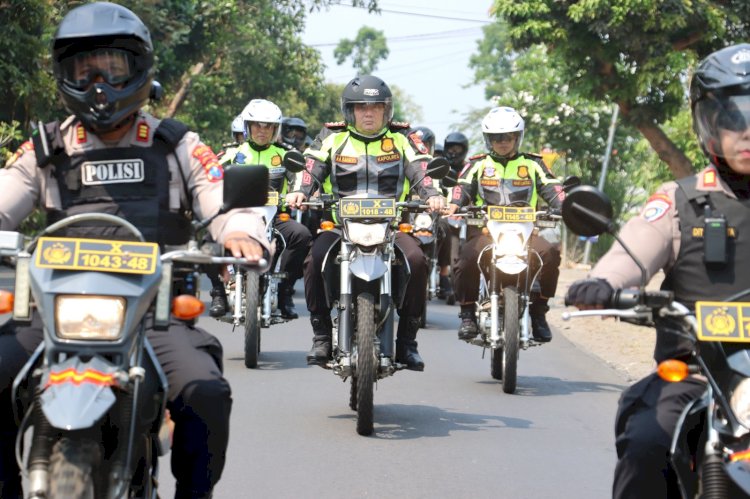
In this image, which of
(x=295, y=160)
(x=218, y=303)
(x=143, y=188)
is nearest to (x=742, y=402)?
(x=143, y=188)

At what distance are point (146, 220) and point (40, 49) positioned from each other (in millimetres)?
17435

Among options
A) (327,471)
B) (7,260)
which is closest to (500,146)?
(327,471)

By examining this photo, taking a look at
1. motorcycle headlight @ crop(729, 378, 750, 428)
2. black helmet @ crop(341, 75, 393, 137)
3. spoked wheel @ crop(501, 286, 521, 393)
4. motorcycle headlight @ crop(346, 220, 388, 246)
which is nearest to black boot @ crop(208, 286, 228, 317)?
spoked wheel @ crop(501, 286, 521, 393)

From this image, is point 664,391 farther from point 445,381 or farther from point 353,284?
point 445,381

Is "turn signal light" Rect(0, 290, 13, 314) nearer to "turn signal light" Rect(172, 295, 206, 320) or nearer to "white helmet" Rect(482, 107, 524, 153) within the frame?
"turn signal light" Rect(172, 295, 206, 320)

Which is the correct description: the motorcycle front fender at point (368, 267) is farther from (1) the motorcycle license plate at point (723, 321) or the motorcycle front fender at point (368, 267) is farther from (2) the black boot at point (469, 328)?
(1) the motorcycle license plate at point (723, 321)

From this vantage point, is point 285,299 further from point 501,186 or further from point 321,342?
point 321,342

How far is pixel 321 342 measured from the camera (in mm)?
9734

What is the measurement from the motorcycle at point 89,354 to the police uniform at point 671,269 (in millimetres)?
1262

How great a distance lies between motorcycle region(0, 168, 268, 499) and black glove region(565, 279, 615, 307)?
104cm

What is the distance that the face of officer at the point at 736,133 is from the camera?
4.75m

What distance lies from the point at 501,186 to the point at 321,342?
337 centimetres

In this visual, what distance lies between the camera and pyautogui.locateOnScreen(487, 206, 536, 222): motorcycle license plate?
11729mm

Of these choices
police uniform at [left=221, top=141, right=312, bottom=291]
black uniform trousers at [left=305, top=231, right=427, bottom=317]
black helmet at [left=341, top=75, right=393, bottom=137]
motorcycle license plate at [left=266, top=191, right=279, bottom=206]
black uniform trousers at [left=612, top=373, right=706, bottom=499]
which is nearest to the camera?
black uniform trousers at [left=612, top=373, right=706, bottom=499]
